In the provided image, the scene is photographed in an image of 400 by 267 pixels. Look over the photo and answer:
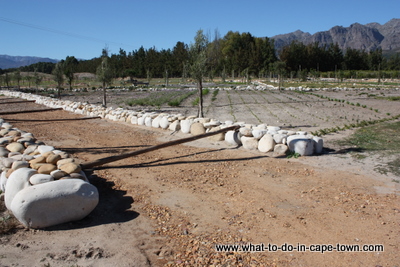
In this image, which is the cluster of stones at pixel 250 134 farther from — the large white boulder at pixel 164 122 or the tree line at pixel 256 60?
the tree line at pixel 256 60

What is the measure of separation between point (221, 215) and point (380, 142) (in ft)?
22.2

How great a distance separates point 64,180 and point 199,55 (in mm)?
10411

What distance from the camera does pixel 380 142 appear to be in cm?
934

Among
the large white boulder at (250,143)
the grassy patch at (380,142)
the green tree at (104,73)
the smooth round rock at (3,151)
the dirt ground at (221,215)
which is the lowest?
the dirt ground at (221,215)

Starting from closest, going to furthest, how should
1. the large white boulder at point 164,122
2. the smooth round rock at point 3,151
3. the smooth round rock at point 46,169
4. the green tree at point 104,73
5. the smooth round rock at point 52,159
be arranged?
the smooth round rock at point 46,169
the smooth round rock at point 52,159
the smooth round rock at point 3,151
the large white boulder at point 164,122
the green tree at point 104,73

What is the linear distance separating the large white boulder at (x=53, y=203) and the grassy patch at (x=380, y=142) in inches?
224

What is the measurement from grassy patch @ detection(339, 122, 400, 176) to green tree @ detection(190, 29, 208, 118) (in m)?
6.27

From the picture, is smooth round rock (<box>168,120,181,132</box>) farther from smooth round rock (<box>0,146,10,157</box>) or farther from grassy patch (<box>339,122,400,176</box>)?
smooth round rock (<box>0,146,10,157</box>)

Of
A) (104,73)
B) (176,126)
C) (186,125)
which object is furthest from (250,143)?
(104,73)

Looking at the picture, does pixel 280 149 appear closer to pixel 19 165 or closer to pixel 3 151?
pixel 19 165

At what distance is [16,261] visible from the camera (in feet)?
11.6

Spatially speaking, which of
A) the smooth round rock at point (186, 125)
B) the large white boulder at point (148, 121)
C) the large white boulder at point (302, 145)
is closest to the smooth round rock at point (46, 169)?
the large white boulder at point (302, 145)

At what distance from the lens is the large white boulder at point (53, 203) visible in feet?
13.7

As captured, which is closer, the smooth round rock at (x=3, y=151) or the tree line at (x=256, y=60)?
the smooth round rock at (x=3, y=151)
